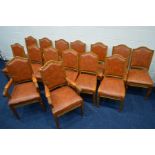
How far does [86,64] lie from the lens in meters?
2.75

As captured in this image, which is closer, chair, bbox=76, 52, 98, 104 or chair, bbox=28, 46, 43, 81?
chair, bbox=76, 52, 98, 104

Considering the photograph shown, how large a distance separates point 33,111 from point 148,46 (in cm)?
260

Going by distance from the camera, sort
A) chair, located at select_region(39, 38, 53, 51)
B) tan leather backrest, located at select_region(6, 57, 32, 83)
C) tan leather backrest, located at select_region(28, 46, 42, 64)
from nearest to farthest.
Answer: tan leather backrest, located at select_region(6, 57, 32, 83) → tan leather backrest, located at select_region(28, 46, 42, 64) → chair, located at select_region(39, 38, 53, 51)

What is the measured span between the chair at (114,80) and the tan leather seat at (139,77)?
6.2 inches

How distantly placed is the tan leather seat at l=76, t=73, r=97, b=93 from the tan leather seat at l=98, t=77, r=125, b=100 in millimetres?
142

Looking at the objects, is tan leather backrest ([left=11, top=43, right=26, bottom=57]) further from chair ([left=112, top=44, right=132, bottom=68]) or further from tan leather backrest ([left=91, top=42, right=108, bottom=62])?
chair ([left=112, top=44, right=132, bottom=68])

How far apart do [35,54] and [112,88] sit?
71.0 inches

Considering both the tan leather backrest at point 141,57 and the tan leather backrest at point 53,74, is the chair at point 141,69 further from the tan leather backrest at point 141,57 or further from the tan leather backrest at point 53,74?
the tan leather backrest at point 53,74

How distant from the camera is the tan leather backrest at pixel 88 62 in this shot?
2639mm

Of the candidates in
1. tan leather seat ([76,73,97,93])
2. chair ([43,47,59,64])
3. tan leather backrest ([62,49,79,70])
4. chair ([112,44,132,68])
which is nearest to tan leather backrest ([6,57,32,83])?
chair ([43,47,59,64])

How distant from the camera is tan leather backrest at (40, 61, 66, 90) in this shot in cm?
232

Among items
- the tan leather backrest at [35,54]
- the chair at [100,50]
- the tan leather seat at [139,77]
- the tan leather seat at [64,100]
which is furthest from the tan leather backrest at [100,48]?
the tan leather backrest at [35,54]

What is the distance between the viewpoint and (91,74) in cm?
286
